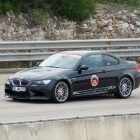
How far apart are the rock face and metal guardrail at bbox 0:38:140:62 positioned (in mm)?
1063

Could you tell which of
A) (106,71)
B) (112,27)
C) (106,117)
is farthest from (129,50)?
(106,117)

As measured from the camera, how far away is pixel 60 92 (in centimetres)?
1725

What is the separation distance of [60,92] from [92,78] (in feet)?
4.04

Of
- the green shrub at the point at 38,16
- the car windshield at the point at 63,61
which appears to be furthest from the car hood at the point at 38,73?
the green shrub at the point at 38,16

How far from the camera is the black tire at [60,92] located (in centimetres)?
1714

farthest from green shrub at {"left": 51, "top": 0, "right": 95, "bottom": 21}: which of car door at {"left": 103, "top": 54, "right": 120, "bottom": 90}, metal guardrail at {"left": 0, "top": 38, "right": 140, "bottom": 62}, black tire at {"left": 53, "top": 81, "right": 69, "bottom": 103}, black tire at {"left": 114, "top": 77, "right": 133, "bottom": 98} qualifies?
black tire at {"left": 53, "top": 81, "right": 69, "bottom": 103}

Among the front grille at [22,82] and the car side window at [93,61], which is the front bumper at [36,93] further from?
the car side window at [93,61]

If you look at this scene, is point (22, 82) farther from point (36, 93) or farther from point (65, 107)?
point (65, 107)

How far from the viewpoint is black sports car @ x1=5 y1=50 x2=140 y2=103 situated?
1702 centimetres

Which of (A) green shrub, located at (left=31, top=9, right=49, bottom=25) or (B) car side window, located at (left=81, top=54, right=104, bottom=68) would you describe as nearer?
(B) car side window, located at (left=81, top=54, right=104, bottom=68)

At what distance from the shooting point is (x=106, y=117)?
12930 millimetres

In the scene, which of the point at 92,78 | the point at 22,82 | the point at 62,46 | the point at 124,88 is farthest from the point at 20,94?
the point at 62,46

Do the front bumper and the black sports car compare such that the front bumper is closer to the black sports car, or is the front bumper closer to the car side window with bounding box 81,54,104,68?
the black sports car

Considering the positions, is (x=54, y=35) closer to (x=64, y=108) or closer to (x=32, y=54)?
(x=32, y=54)
